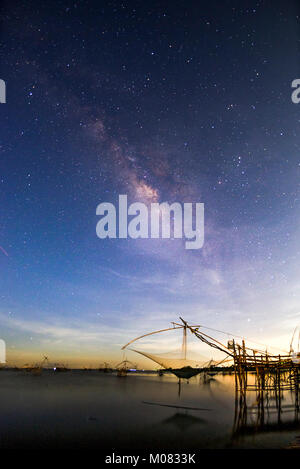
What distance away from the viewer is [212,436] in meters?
12.0

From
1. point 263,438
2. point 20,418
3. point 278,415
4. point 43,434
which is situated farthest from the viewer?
point 20,418

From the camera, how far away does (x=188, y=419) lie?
1634cm

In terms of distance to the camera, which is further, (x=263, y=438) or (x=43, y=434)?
(x=43, y=434)
